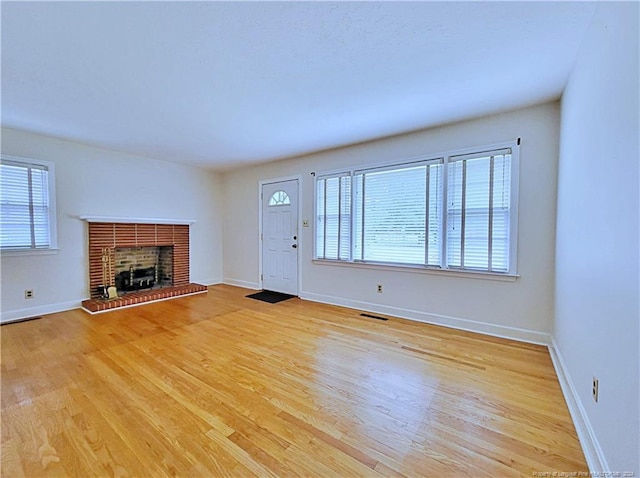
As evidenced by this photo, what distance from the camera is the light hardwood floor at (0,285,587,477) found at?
1387 mm

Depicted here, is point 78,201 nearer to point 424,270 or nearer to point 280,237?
point 280,237

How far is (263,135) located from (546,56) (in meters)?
2.83

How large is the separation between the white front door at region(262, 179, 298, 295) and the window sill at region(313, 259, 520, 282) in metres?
0.64

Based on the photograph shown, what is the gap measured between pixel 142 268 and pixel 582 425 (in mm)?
5757

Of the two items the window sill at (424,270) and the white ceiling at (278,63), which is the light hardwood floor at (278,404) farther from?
the white ceiling at (278,63)

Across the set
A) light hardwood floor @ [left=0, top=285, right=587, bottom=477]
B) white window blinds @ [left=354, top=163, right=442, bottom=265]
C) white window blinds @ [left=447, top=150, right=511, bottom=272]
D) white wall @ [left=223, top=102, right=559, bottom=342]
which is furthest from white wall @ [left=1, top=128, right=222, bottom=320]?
white window blinds @ [left=447, top=150, right=511, bottom=272]

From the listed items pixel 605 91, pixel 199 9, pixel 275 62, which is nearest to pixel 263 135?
pixel 275 62

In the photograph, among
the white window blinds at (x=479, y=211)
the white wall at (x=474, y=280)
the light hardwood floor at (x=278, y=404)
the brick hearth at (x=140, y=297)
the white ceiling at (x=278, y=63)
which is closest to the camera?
the light hardwood floor at (x=278, y=404)

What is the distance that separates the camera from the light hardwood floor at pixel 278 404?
1387mm

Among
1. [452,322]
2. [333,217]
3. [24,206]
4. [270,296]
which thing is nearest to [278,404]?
[452,322]

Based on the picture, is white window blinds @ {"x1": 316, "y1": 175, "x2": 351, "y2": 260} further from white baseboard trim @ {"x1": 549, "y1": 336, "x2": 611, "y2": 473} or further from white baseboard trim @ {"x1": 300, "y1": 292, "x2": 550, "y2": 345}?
white baseboard trim @ {"x1": 549, "y1": 336, "x2": 611, "y2": 473}

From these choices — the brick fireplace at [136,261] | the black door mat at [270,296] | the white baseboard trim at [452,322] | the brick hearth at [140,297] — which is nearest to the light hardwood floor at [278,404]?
the white baseboard trim at [452,322]

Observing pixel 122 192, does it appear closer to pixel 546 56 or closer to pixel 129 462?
pixel 129 462

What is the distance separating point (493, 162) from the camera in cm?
297
